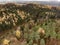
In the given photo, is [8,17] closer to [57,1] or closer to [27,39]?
[27,39]

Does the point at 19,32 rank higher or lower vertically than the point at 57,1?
higher

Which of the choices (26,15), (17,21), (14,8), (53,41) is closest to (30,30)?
(53,41)

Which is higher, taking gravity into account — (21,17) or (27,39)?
(27,39)

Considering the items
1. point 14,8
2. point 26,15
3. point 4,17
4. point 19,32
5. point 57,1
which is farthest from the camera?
point 57,1

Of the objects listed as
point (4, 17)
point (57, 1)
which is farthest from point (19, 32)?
point (57, 1)

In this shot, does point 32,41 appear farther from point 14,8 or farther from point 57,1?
point 57,1

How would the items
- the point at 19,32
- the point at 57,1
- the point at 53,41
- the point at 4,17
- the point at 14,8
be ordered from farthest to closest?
the point at 57,1 → the point at 14,8 → the point at 4,17 → the point at 19,32 → the point at 53,41

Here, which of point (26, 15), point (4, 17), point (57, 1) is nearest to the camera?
point (4, 17)

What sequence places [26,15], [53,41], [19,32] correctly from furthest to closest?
[26,15]
[19,32]
[53,41]

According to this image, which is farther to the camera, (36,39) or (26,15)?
(26,15)
